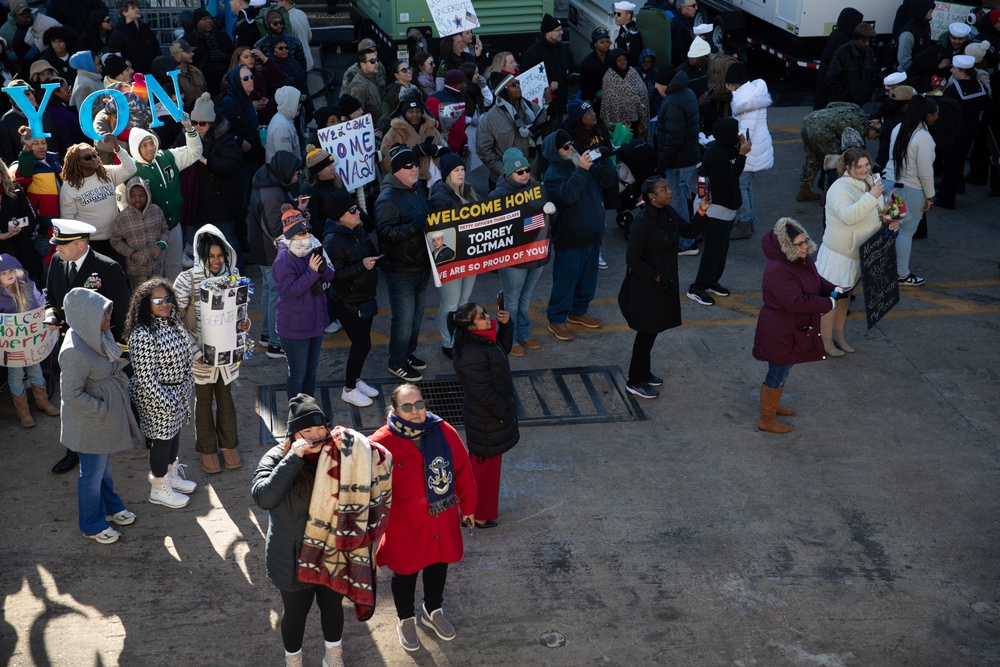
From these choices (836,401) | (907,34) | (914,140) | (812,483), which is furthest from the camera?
(907,34)

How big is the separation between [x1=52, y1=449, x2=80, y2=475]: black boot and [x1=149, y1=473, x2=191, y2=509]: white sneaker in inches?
27.8

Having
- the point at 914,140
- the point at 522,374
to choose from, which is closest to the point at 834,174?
the point at 914,140

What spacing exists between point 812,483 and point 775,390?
33.4 inches

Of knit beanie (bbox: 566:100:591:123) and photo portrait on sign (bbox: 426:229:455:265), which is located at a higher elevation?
knit beanie (bbox: 566:100:591:123)

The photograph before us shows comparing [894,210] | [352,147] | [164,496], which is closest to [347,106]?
[352,147]

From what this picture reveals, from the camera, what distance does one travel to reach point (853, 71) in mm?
13797

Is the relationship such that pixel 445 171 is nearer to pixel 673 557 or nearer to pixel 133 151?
pixel 133 151

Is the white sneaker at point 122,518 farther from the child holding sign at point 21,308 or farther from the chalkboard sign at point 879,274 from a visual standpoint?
the chalkboard sign at point 879,274

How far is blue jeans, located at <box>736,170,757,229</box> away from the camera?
37.9 feet

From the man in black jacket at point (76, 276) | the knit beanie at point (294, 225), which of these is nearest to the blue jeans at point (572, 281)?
the knit beanie at point (294, 225)

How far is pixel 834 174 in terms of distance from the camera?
35.5 feet

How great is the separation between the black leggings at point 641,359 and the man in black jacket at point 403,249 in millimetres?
1772

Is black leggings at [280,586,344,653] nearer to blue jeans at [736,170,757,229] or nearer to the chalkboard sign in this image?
the chalkboard sign

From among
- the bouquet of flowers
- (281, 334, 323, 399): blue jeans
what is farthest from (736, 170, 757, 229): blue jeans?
(281, 334, 323, 399): blue jeans
